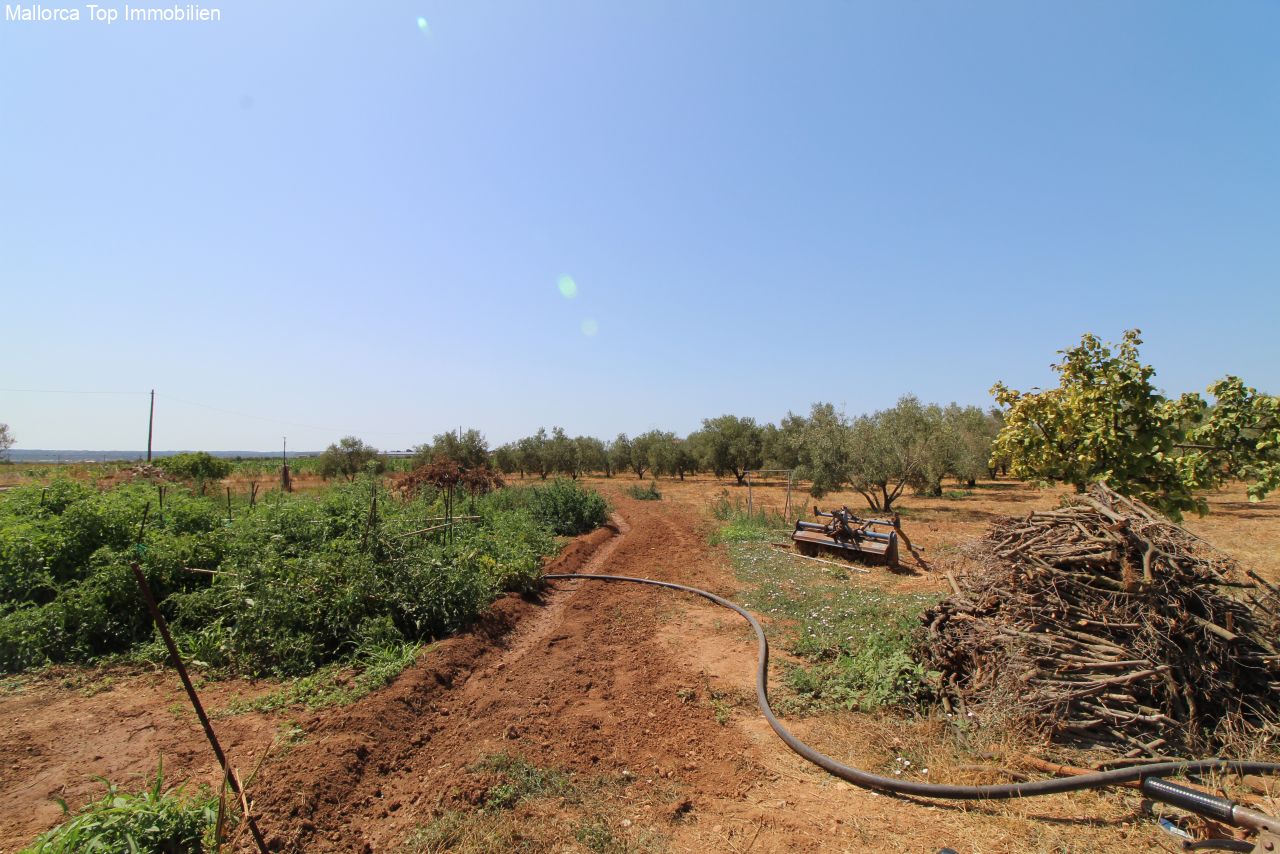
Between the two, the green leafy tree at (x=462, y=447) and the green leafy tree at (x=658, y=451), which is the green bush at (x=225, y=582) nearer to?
the green leafy tree at (x=462, y=447)

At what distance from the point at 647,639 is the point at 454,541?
14.7 feet

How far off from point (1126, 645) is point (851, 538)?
8062 mm

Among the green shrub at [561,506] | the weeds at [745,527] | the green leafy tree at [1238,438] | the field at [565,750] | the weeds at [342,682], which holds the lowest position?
the field at [565,750]

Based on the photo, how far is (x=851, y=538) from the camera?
12.3m

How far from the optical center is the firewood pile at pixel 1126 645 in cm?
413

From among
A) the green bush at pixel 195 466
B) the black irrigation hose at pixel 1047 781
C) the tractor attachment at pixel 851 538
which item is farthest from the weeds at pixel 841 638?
the green bush at pixel 195 466

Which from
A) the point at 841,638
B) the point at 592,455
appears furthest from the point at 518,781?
the point at 592,455

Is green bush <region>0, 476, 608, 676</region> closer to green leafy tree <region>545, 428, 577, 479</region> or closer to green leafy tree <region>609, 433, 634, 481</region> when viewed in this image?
green leafy tree <region>545, 428, 577, 479</region>

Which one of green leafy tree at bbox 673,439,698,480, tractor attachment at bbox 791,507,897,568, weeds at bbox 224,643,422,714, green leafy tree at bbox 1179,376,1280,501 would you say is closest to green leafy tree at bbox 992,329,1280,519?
green leafy tree at bbox 1179,376,1280,501

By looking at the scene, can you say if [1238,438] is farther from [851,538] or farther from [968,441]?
[968,441]

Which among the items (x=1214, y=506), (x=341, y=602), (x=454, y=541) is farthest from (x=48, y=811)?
(x=1214, y=506)

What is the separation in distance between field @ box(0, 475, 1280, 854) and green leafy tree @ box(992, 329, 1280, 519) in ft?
10.2

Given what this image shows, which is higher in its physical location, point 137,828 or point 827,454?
point 827,454

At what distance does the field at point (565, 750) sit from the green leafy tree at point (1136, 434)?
10.2 feet
